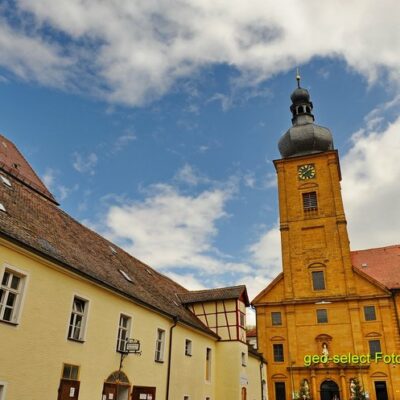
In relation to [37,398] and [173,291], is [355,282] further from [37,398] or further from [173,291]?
[37,398]

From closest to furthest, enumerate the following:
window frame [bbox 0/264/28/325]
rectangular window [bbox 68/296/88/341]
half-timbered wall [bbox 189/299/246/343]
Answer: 1. window frame [bbox 0/264/28/325]
2. rectangular window [bbox 68/296/88/341]
3. half-timbered wall [bbox 189/299/246/343]

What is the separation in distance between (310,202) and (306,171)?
3.46 m

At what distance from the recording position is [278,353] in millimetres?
37469

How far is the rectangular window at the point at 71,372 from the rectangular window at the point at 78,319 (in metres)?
0.86

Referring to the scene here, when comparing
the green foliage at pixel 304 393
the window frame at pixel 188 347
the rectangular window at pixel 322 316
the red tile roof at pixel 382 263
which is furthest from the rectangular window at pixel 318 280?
the window frame at pixel 188 347

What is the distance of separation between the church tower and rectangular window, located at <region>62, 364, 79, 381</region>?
28578 mm

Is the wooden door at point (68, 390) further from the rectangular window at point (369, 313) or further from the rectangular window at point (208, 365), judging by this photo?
the rectangular window at point (369, 313)

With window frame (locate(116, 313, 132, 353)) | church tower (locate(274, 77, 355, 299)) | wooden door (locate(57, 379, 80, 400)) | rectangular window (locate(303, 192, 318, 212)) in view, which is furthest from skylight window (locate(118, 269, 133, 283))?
rectangular window (locate(303, 192, 318, 212))

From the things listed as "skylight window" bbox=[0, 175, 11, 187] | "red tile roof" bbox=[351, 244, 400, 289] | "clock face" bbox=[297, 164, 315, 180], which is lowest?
"skylight window" bbox=[0, 175, 11, 187]

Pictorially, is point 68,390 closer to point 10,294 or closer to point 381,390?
point 10,294

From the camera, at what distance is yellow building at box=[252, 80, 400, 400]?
34500 millimetres

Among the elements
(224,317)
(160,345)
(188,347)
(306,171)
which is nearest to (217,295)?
(224,317)

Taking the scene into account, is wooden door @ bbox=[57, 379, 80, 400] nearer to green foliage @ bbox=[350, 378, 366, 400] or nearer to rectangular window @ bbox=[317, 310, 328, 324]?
green foliage @ bbox=[350, 378, 366, 400]

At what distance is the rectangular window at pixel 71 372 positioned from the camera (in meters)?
13.1
